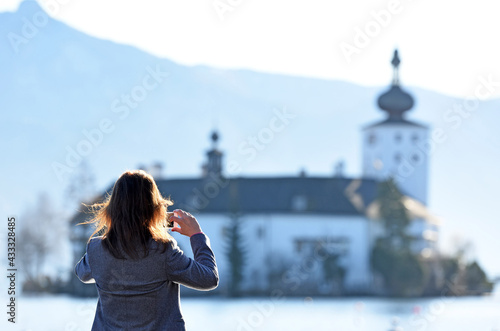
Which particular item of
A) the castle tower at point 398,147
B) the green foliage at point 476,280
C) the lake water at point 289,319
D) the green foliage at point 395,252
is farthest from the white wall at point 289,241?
the castle tower at point 398,147

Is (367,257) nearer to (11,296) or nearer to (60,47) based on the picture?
(11,296)

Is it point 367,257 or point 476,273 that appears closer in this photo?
point 367,257

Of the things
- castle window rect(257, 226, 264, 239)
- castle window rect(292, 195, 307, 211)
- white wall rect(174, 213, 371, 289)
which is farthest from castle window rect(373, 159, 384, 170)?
castle window rect(257, 226, 264, 239)

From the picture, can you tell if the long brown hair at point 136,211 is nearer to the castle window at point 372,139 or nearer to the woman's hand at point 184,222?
the woman's hand at point 184,222

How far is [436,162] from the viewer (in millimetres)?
180125

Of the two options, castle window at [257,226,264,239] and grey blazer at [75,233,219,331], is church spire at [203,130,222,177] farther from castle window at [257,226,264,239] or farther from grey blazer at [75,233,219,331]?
grey blazer at [75,233,219,331]

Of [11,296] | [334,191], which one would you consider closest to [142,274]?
[11,296]

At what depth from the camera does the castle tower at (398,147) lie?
67875 millimetres

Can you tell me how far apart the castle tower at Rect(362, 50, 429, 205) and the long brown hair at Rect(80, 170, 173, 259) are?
215 ft

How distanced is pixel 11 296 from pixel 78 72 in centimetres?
15323

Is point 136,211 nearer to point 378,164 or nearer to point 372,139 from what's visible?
point 378,164

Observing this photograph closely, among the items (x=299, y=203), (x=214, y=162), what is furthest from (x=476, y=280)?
(x=214, y=162)

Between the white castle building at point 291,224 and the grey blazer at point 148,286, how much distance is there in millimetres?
46862

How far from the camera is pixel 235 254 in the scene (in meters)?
54.7
